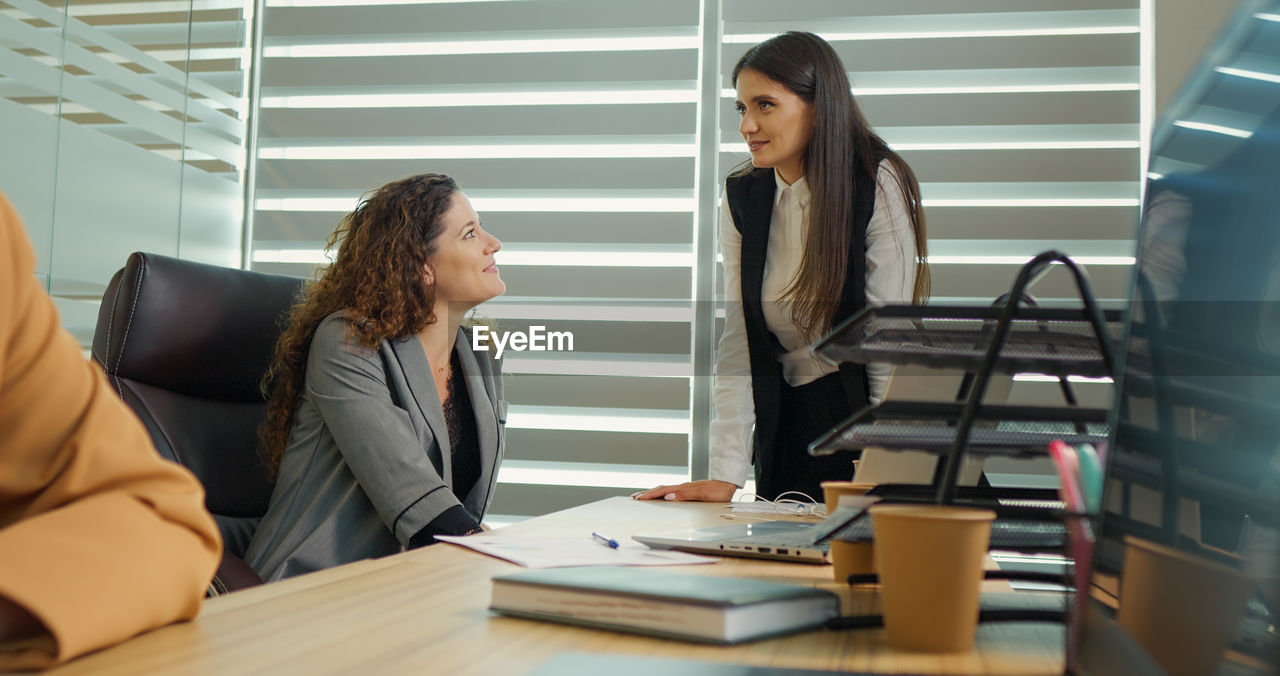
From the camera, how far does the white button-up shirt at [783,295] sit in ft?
7.13

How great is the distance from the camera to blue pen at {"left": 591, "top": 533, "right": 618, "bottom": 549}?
1.17m

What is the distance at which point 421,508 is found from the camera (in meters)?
1.78

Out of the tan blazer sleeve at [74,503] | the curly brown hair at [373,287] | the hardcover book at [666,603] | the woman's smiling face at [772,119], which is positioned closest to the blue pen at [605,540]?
the hardcover book at [666,603]

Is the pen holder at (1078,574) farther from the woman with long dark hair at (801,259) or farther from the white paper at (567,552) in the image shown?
the woman with long dark hair at (801,259)

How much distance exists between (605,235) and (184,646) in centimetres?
264

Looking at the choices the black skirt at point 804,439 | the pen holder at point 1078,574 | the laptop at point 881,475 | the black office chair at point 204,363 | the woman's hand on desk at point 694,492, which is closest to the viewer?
the pen holder at point 1078,574

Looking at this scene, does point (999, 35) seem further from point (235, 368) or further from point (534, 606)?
point (534, 606)

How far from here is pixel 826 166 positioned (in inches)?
88.0

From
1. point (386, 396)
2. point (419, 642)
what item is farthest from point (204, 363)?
point (419, 642)

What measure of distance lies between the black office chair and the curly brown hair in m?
0.04

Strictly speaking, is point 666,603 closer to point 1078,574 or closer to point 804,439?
point 1078,574

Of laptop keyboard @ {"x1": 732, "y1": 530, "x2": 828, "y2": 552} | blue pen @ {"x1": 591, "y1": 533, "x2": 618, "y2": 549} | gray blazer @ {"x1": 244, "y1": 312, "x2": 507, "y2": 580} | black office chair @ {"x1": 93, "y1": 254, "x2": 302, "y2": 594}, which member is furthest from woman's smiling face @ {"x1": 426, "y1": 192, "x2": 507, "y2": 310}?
laptop keyboard @ {"x1": 732, "y1": 530, "x2": 828, "y2": 552}

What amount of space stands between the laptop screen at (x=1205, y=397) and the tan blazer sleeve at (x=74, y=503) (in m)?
0.54

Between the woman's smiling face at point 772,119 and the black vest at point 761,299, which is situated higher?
the woman's smiling face at point 772,119
